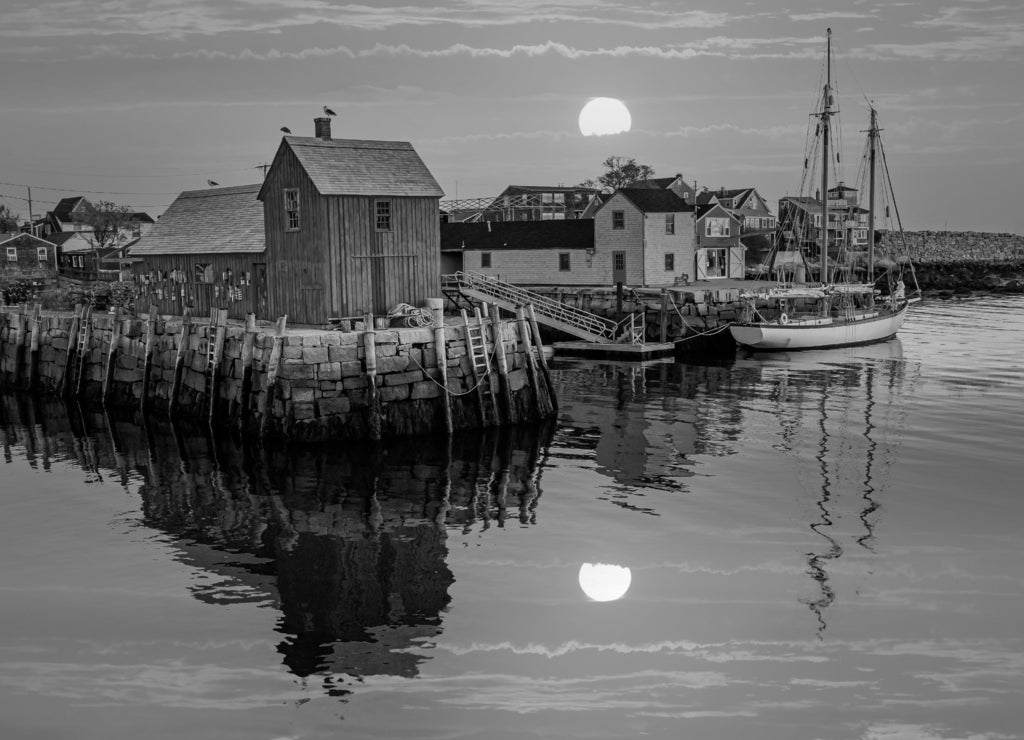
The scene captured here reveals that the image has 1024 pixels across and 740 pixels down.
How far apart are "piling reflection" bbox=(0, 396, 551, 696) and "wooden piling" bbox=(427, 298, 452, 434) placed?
2.28 feet

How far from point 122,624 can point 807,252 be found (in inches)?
4224

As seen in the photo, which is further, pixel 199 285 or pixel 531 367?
pixel 199 285

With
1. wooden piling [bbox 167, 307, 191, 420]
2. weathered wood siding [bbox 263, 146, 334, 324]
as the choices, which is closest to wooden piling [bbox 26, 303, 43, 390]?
weathered wood siding [bbox 263, 146, 334, 324]

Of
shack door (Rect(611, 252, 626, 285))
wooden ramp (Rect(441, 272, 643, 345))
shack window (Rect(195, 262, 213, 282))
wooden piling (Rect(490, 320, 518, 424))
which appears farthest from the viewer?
shack door (Rect(611, 252, 626, 285))

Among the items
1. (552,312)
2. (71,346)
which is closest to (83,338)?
(71,346)

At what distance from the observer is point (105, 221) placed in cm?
11244

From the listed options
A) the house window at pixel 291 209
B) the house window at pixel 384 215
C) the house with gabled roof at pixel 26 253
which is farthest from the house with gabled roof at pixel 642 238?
the house with gabled roof at pixel 26 253

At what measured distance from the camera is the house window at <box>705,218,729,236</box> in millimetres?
75188

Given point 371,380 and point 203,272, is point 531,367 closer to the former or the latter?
point 371,380

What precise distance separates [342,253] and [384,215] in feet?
6.78

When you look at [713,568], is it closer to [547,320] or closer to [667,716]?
[667,716]

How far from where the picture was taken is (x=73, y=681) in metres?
13.7

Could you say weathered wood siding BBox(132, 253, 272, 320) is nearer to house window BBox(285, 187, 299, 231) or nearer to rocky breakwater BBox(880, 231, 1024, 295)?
house window BBox(285, 187, 299, 231)

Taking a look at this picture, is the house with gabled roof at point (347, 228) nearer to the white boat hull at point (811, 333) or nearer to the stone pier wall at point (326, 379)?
the stone pier wall at point (326, 379)
